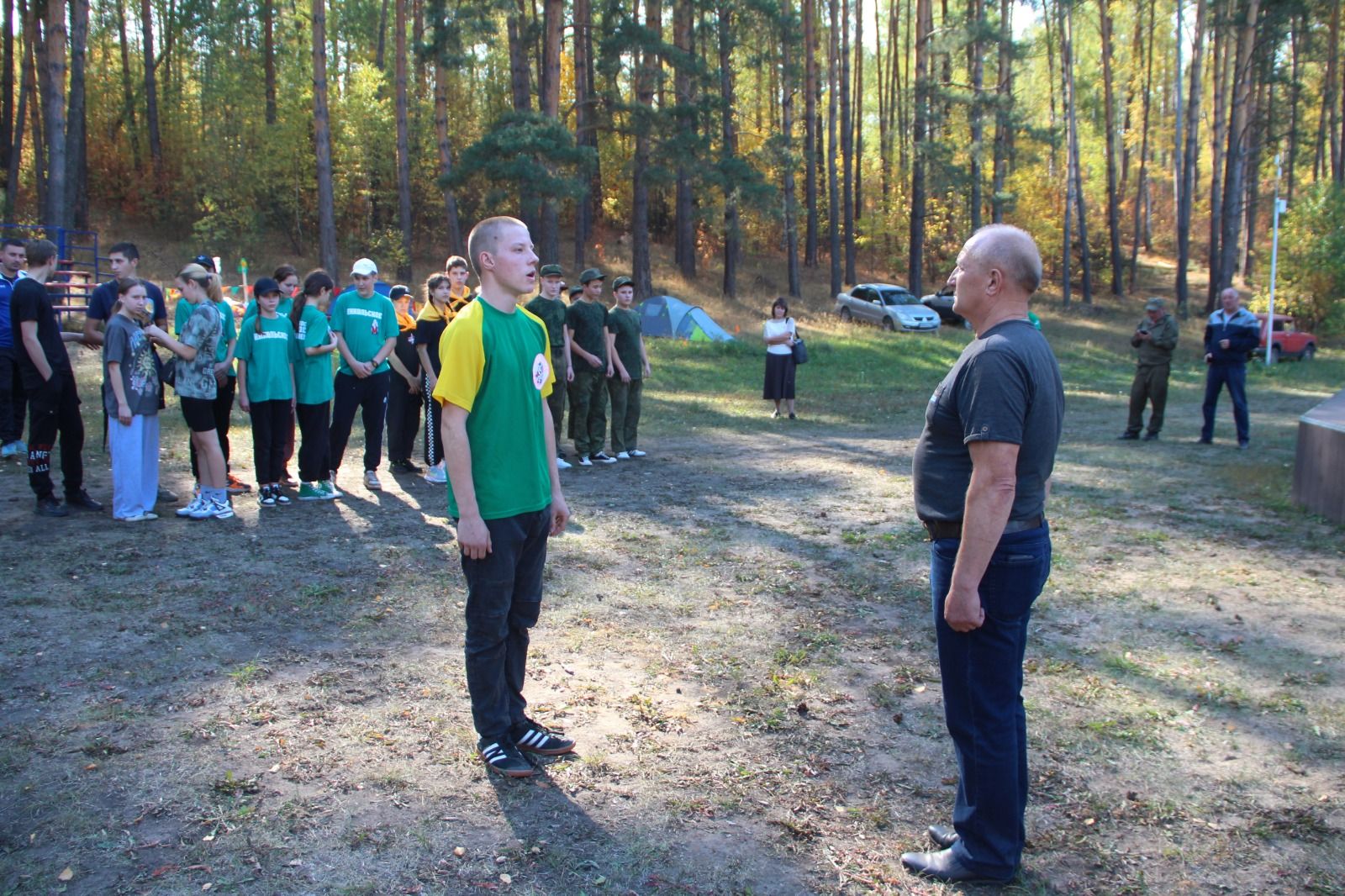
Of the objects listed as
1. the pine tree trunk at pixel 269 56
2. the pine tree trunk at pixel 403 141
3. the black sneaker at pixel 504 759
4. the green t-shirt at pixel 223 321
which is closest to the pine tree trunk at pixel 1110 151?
the pine tree trunk at pixel 403 141

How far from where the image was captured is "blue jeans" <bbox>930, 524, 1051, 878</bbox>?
2867 millimetres

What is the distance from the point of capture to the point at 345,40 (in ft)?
143

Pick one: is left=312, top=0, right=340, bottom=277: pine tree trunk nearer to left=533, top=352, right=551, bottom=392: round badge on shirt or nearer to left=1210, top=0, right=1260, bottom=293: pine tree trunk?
left=533, top=352, right=551, bottom=392: round badge on shirt

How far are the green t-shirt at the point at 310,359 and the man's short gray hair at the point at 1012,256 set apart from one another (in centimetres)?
621

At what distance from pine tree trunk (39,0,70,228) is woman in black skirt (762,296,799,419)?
13515mm

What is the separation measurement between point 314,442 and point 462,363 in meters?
5.26

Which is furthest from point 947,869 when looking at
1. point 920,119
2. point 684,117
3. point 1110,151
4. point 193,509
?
point 1110,151

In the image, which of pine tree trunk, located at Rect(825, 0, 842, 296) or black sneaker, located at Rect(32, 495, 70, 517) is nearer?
black sneaker, located at Rect(32, 495, 70, 517)

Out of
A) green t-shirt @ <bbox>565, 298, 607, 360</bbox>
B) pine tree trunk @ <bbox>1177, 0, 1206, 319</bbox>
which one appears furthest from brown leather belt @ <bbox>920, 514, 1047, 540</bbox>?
pine tree trunk @ <bbox>1177, 0, 1206, 319</bbox>

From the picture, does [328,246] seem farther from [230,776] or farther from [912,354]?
[230,776]

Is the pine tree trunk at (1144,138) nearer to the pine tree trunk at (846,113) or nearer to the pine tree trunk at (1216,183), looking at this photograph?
the pine tree trunk at (1216,183)

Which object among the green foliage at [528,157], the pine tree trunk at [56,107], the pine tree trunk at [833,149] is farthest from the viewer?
the pine tree trunk at [833,149]

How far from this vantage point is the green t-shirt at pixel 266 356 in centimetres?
765

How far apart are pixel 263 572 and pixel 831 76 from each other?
35.6 meters
